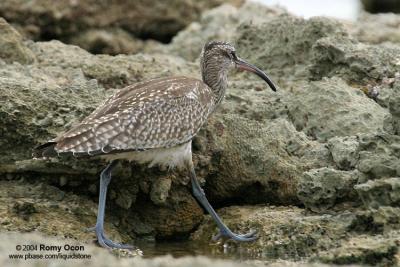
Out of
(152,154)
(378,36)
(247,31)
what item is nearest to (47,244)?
(152,154)

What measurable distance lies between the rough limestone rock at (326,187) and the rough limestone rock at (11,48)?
3.88 meters

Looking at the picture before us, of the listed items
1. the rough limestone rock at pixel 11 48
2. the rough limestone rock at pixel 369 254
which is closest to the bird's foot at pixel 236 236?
the rough limestone rock at pixel 369 254

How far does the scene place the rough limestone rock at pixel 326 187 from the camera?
33.5ft

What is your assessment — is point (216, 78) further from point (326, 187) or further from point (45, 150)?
point (45, 150)

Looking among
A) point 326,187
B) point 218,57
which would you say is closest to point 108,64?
point 218,57

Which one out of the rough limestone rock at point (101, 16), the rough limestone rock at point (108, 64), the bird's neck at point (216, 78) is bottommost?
the bird's neck at point (216, 78)

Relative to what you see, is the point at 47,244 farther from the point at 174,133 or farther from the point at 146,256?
the point at 174,133

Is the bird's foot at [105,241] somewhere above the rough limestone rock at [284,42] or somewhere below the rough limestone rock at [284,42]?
below

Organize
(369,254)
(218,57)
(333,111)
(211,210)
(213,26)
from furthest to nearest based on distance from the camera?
1. (213,26)
2. (218,57)
3. (333,111)
4. (211,210)
5. (369,254)

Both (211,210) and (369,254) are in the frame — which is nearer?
(369,254)

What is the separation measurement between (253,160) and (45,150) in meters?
2.29

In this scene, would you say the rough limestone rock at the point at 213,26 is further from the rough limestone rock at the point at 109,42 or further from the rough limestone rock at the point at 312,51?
the rough limestone rock at the point at 312,51

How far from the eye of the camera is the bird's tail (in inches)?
383

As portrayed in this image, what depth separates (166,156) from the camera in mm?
10570
